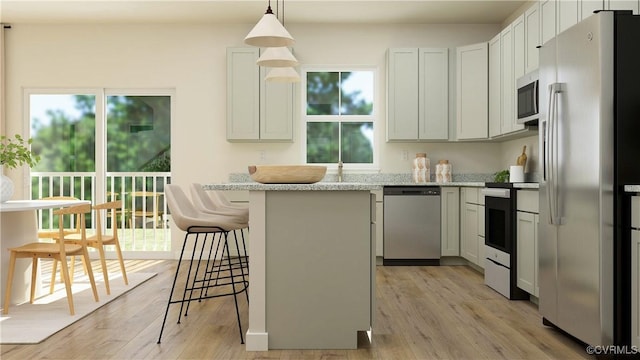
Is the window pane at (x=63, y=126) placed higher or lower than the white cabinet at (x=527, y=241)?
higher

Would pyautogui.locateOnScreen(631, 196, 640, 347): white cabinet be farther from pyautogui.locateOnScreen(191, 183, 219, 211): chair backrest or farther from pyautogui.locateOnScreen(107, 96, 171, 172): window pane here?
pyautogui.locateOnScreen(107, 96, 171, 172): window pane

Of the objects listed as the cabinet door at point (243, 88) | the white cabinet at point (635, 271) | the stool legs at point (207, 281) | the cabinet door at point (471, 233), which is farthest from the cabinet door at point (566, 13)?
the cabinet door at point (243, 88)

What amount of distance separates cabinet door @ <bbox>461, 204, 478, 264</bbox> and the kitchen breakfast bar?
8.50 ft

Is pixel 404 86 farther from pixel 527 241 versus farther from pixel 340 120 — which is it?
pixel 527 241

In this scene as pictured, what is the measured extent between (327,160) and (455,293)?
252 cm

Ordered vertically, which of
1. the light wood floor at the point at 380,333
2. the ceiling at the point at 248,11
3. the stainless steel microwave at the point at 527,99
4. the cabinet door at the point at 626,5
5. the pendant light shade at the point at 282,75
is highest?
the ceiling at the point at 248,11

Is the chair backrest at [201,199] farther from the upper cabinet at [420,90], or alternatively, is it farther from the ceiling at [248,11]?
the upper cabinet at [420,90]

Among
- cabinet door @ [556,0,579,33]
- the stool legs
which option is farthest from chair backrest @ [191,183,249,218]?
cabinet door @ [556,0,579,33]

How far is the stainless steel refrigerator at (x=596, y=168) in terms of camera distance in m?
2.50

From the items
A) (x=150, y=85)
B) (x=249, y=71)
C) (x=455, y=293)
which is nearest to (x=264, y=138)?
(x=249, y=71)

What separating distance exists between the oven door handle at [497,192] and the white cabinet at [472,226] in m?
0.37

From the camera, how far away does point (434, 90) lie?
571 centimetres

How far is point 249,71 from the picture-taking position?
18.7 ft

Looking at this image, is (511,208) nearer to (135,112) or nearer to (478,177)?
(478,177)
